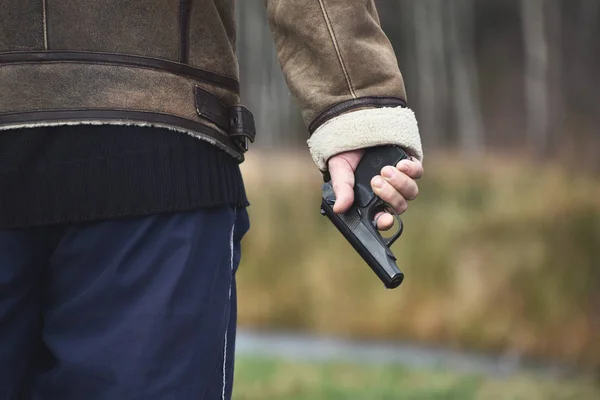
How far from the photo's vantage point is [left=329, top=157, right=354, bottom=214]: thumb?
1252 millimetres

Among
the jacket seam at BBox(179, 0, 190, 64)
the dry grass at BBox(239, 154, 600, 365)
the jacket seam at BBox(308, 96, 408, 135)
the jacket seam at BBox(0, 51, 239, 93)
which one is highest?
the jacket seam at BBox(179, 0, 190, 64)

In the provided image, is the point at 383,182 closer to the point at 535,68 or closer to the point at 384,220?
the point at 384,220

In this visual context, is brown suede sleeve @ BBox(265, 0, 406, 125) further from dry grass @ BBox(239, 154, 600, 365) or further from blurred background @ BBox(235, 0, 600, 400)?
dry grass @ BBox(239, 154, 600, 365)

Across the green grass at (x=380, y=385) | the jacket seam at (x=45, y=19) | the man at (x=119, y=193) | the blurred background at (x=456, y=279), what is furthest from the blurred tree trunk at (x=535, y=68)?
the jacket seam at (x=45, y=19)

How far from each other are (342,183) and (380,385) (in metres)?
3.54

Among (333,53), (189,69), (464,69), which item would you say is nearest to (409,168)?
(333,53)

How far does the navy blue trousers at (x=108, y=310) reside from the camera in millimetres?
1137

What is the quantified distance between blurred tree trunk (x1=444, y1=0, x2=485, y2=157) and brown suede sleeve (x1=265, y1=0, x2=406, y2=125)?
1036cm

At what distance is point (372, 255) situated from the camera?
4.11 ft

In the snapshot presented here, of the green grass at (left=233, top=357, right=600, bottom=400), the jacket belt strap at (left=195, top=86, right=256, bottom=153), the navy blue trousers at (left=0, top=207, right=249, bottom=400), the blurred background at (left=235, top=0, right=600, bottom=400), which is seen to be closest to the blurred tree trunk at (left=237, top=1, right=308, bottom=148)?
the blurred background at (left=235, top=0, right=600, bottom=400)

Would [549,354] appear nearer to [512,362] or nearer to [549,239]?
[512,362]

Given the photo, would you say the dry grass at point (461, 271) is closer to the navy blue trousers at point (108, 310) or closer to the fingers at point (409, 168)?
the fingers at point (409, 168)

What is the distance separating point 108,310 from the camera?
1.14m

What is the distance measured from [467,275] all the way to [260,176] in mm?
2433
